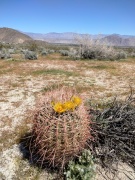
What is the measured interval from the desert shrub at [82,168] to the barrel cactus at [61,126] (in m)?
0.12

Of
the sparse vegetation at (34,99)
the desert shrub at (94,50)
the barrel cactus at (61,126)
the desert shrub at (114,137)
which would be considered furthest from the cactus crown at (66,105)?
the desert shrub at (94,50)

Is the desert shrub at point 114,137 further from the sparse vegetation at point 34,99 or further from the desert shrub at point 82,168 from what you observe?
the desert shrub at point 82,168

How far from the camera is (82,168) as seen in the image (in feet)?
12.5

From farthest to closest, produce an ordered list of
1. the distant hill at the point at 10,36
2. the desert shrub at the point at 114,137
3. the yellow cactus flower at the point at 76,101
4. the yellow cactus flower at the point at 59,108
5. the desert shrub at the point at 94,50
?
1. the distant hill at the point at 10,36
2. the desert shrub at the point at 94,50
3. the desert shrub at the point at 114,137
4. the yellow cactus flower at the point at 76,101
5. the yellow cactus flower at the point at 59,108

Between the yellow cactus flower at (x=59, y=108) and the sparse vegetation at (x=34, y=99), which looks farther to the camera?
the sparse vegetation at (x=34, y=99)

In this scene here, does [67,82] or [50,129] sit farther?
[67,82]

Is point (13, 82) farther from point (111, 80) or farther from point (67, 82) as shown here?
point (111, 80)

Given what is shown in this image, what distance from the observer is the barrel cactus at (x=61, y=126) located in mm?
3582

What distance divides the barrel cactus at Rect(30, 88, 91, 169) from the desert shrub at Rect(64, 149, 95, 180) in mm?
117

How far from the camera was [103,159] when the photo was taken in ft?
14.3

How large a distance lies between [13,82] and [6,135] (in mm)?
5445

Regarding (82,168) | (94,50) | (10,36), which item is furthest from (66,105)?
(10,36)

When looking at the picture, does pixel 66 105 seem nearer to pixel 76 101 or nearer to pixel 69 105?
pixel 69 105

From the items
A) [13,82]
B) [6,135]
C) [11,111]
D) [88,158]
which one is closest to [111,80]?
[13,82]
